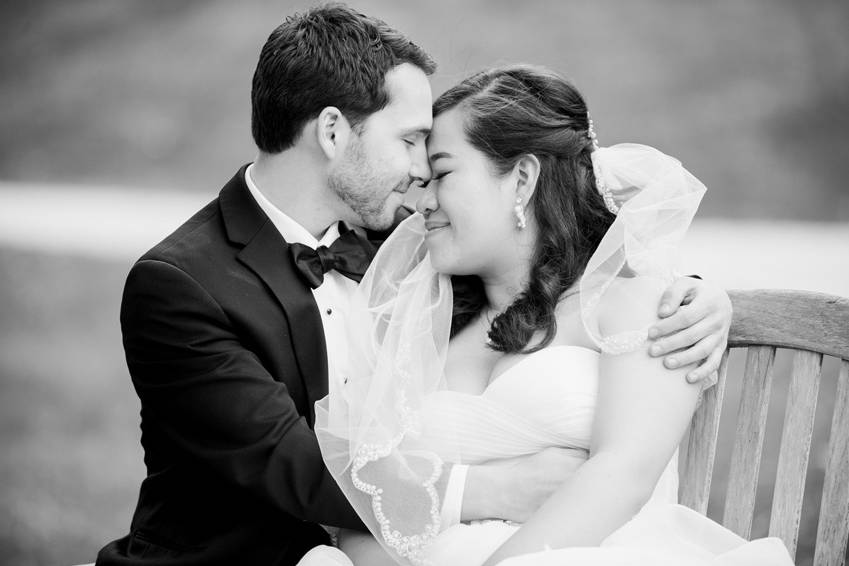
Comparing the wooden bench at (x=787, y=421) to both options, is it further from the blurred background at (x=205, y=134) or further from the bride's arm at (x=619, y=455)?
the blurred background at (x=205, y=134)

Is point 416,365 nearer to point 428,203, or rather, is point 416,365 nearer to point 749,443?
point 428,203

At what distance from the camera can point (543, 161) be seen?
95.8 inches

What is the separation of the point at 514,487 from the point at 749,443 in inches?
24.3

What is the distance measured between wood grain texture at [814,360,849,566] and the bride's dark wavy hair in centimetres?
70

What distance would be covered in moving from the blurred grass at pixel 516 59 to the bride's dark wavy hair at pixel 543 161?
4316 mm

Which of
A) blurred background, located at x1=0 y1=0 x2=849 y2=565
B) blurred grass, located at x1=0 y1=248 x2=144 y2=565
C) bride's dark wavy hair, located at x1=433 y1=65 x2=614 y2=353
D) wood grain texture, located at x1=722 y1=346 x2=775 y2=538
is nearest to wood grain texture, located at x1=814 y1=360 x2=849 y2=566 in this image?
wood grain texture, located at x1=722 y1=346 x2=775 y2=538

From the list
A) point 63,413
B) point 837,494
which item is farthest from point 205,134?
point 837,494

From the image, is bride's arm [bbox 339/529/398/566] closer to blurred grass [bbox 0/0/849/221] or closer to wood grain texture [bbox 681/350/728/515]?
wood grain texture [bbox 681/350/728/515]

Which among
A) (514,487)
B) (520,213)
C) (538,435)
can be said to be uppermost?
(520,213)

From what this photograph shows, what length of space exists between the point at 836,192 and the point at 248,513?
5728mm

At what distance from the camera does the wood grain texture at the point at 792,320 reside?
212cm

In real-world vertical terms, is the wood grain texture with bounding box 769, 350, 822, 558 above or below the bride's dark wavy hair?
below

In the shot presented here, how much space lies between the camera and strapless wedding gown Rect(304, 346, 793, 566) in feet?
6.65

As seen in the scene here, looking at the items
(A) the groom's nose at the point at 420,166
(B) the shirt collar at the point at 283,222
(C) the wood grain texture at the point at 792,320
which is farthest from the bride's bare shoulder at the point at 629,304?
(B) the shirt collar at the point at 283,222
